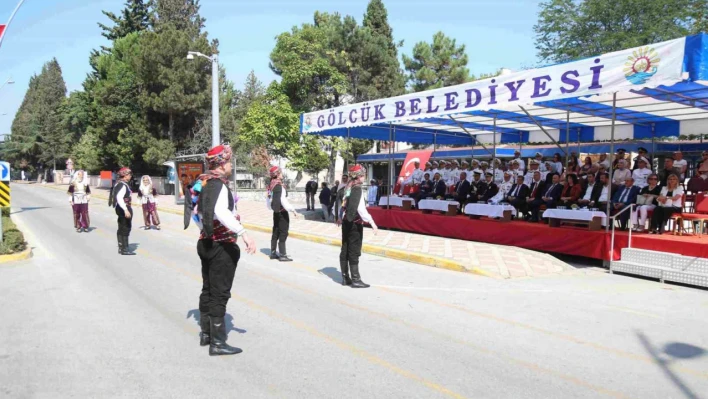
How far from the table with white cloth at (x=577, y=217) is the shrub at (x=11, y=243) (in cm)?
1149

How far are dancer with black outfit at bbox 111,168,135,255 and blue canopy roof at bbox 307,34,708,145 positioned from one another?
23.5 ft

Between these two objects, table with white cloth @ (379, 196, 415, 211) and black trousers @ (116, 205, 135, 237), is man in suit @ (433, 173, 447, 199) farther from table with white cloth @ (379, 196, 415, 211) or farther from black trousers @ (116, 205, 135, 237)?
black trousers @ (116, 205, 135, 237)

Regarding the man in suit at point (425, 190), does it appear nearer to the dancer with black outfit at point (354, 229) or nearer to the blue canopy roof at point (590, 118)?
the blue canopy roof at point (590, 118)

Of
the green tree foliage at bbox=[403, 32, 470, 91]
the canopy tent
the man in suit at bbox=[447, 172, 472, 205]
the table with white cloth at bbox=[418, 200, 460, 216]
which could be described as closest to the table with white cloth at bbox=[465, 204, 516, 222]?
the table with white cloth at bbox=[418, 200, 460, 216]

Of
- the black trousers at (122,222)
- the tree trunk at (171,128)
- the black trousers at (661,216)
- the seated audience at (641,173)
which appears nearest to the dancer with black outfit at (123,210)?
the black trousers at (122,222)

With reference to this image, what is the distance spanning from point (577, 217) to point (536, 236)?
1186 mm

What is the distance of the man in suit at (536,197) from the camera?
12711mm

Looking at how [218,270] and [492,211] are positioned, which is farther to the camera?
[492,211]

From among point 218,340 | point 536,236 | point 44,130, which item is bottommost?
point 218,340

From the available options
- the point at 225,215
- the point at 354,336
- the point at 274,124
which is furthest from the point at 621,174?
the point at 274,124

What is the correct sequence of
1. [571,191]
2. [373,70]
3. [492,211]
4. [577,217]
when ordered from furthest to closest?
[373,70]
[492,211]
[571,191]
[577,217]

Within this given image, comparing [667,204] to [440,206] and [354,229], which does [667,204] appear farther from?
[354,229]

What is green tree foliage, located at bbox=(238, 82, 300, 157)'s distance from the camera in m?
33.8

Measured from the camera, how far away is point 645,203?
10641 millimetres
